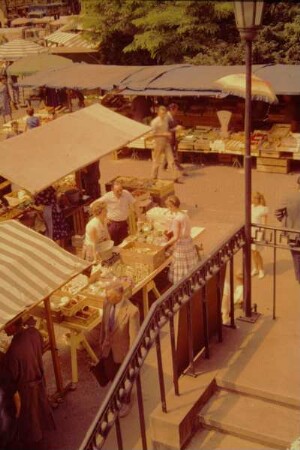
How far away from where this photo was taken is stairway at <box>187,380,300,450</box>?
533 centimetres

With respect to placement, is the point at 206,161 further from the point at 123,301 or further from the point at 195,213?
the point at 123,301

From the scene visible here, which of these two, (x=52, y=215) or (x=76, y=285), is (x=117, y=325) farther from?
(x=52, y=215)

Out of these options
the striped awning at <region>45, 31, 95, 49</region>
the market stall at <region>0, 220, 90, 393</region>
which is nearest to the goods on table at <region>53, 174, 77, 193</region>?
the market stall at <region>0, 220, 90, 393</region>

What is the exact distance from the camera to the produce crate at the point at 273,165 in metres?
16.0

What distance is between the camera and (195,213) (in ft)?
45.4

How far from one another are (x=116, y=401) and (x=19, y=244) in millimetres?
3230

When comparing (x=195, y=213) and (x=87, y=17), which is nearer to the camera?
(x=195, y=213)

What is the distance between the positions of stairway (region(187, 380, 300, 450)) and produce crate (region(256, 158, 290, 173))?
10892 millimetres

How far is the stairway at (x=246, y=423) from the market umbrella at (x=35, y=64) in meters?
18.2

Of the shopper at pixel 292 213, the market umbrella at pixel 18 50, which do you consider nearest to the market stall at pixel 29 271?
the shopper at pixel 292 213

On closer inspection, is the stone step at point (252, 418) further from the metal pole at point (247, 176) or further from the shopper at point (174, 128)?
the shopper at point (174, 128)

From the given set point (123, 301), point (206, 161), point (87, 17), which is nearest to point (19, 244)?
point (123, 301)

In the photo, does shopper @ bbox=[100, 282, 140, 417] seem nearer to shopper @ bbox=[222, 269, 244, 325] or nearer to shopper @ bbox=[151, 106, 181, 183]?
shopper @ bbox=[222, 269, 244, 325]

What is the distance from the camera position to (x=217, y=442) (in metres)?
5.53
